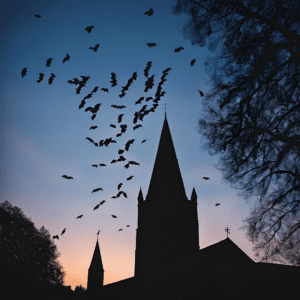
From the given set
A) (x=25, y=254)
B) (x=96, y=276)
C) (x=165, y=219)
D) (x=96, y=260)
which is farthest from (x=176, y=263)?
(x=96, y=276)

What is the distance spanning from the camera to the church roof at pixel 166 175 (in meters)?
45.0

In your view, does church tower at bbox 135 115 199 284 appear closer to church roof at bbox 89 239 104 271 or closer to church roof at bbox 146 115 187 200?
church roof at bbox 146 115 187 200

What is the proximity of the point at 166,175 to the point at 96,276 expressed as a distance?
23023mm

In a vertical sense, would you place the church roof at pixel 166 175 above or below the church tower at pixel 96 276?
above

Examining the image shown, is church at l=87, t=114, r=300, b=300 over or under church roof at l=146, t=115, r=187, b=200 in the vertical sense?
under

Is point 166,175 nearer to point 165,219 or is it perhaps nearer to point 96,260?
point 165,219

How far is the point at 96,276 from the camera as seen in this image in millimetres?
53938

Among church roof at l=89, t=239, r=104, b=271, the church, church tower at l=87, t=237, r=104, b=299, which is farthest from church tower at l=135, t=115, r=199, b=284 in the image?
church tower at l=87, t=237, r=104, b=299

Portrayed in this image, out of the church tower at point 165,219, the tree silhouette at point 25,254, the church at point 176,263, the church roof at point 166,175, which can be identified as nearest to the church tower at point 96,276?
the church at point 176,263

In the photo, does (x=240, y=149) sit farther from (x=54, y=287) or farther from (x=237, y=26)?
(x=54, y=287)

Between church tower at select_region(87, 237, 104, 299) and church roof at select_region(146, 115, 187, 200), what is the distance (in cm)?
1725

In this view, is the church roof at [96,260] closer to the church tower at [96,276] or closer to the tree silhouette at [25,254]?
the church tower at [96,276]

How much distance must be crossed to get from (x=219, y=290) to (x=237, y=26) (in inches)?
743

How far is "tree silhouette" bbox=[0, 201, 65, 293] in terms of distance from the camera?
29.8m
